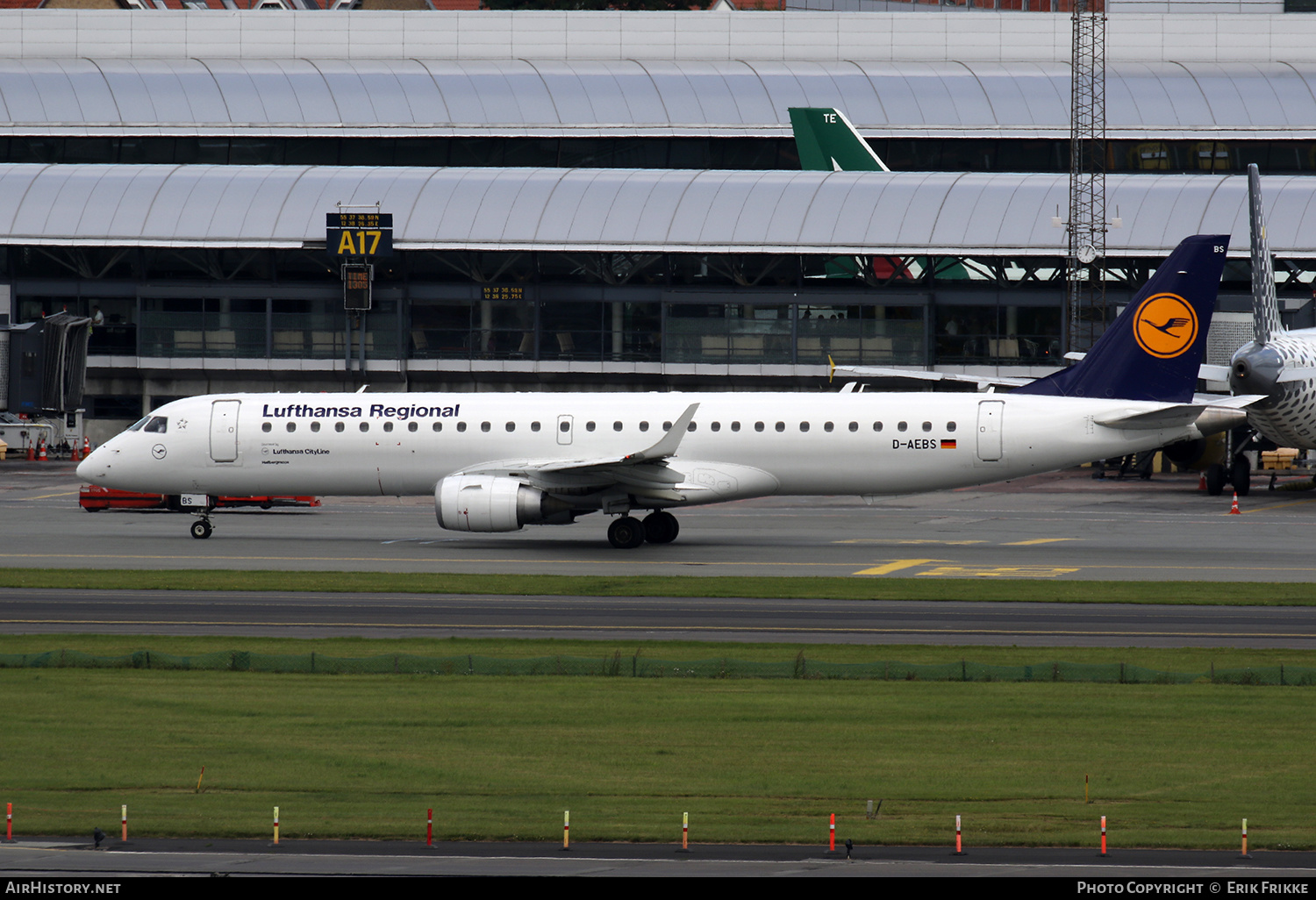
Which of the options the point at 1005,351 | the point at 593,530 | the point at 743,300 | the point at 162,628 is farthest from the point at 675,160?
the point at 162,628

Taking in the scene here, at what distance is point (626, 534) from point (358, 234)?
124 ft

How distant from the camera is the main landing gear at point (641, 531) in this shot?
39250 millimetres

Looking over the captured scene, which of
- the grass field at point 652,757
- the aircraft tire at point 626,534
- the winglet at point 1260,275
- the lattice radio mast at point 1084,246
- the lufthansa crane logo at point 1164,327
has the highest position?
the lattice radio mast at point 1084,246

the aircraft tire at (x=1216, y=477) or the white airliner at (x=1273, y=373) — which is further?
the aircraft tire at (x=1216, y=477)

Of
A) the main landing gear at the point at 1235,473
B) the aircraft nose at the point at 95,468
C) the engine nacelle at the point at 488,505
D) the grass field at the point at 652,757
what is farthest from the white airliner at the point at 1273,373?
the aircraft nose at the point at 95,468

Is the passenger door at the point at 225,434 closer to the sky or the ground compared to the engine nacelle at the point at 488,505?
closer to the sky

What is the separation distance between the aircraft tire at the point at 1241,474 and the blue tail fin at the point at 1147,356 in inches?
669

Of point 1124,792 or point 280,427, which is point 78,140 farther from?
point 1124,792

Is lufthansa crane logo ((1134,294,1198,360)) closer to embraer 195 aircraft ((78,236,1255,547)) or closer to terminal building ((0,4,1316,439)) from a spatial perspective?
embraer 195 aircraft ((78,236,1255,547))

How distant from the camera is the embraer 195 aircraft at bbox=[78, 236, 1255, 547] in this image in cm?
3812

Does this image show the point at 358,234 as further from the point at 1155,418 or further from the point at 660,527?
the point at 1155,418

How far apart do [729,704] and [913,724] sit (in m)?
2.69

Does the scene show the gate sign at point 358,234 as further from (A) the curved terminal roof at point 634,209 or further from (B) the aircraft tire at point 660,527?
(B) the aircraft tire at point 660,527

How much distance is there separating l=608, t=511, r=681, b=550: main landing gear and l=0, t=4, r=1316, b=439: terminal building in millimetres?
32793
